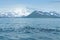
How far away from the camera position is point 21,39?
93.7 ft

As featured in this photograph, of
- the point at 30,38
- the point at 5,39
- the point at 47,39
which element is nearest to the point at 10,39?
the point at 5,39

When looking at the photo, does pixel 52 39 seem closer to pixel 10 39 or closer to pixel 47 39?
pixel 47 39

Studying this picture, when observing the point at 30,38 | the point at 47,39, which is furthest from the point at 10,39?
the point at 47,39

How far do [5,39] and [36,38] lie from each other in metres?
4.22

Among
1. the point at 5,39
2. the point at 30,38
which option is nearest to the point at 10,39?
the point at 5,39

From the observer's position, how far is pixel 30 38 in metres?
29.8

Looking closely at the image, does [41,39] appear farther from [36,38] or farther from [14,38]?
[14,38]

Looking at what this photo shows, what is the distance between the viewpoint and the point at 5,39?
2841cm

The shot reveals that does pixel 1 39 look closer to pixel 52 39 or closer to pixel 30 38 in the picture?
pixel 30 38

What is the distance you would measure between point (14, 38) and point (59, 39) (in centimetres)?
590

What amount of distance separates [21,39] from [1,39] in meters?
2.55

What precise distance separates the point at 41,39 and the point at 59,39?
7.56 ft

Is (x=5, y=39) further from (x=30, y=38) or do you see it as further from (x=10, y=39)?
(x=30, y=38)

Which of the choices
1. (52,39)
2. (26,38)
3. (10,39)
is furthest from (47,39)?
(10,39)
